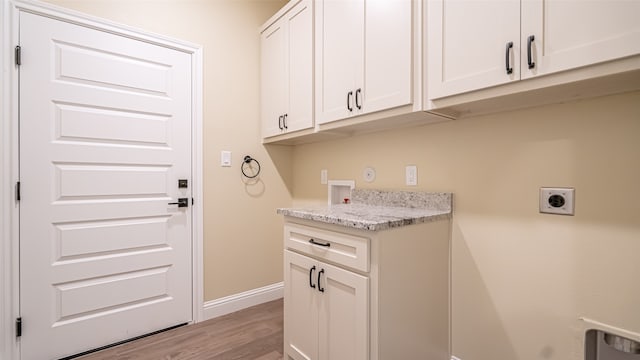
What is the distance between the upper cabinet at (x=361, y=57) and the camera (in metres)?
1.42

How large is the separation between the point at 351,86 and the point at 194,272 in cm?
175

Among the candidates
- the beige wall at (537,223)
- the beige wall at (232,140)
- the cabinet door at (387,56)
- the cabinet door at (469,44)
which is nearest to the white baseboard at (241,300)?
the beige wall at (232,140)

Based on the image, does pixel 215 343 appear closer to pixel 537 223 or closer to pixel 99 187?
pixel 99 187

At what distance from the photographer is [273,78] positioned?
2.37 metres

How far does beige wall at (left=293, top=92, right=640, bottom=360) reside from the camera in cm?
112

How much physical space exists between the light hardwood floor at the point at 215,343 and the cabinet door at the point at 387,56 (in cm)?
162

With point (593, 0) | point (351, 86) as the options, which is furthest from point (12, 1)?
point (593, 0)

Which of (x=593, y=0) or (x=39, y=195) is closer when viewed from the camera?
(x=593, y=0)

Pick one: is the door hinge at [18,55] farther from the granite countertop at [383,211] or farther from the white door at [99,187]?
the granite countertop at [383,211]

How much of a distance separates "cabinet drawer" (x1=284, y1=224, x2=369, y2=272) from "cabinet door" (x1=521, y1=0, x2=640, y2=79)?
2.99 feet

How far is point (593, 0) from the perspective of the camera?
94 centimetres

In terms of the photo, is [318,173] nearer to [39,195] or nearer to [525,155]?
[525,155]

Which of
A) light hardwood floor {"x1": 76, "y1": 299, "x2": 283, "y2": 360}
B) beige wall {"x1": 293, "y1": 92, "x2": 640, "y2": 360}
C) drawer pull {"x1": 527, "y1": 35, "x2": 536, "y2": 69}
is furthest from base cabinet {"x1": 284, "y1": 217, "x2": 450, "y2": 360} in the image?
drawer pull {"x1": 527, "y1": 35, "x2": 536, "y2": 69}

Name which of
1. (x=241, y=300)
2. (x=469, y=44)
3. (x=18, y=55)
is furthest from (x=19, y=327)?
(x=469, y=44)
